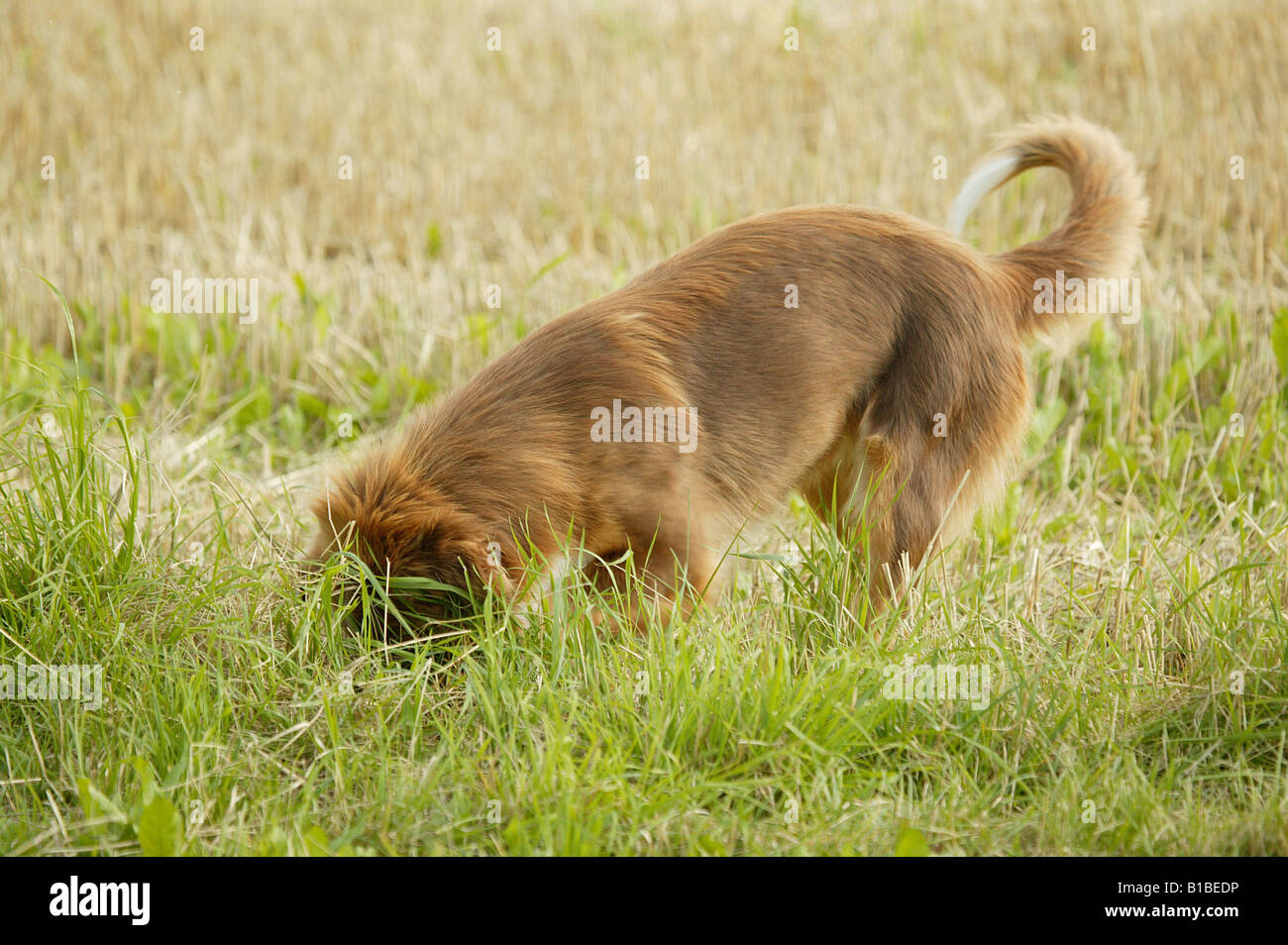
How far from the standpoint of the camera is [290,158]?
796cm

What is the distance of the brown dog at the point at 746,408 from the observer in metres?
3.24

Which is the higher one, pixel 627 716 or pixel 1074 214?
pixel 1074 214

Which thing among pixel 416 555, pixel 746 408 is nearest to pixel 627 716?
pixel 416 555

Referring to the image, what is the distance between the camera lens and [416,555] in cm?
310

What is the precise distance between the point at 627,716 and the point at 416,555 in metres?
0.73

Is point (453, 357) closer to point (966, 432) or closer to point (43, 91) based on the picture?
point (966, 432)

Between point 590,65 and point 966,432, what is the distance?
6.58 meters

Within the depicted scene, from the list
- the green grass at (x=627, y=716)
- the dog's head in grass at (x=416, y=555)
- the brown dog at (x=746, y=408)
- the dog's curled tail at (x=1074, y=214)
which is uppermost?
the dog's curled tail at (x=1074, y=214)

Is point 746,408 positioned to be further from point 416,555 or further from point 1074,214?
point 1074,214

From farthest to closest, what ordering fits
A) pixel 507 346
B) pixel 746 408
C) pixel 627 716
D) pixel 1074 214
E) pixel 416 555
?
1. pixel 507 346
2. pixel 1074 214
3. pixel 746 408
4. pixel 416 555
5. pixel 627 716

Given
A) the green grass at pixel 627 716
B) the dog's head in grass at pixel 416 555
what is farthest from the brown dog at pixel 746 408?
the green grass at pixel 627 716

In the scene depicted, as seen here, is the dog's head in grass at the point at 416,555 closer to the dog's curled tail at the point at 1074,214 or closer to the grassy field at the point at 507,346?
the grassy field at the point at 507,346
